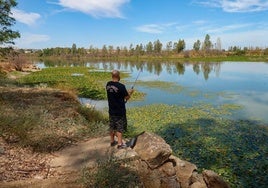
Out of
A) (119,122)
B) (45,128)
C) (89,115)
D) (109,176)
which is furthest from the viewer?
(89,115)

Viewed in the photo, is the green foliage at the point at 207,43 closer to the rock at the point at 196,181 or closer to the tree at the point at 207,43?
the tree at the point at 207,43

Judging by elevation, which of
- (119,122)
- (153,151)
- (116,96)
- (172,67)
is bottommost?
(153,151)

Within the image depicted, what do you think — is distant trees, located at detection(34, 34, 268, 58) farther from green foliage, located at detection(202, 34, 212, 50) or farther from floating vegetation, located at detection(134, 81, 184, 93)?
floating vegetation, located at detection(134, 81, 184, 93)

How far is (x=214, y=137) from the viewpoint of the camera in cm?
1260

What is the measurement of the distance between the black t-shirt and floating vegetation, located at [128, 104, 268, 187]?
13.0 feet

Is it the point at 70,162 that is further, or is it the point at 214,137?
the point at 214,137

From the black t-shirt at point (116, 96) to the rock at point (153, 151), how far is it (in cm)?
108

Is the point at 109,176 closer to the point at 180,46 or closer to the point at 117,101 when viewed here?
the point at 117,101

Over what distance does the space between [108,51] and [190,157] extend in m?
169

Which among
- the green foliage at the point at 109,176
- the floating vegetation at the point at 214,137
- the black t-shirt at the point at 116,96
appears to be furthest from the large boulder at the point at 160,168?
the floating vegetation at the point at 214,137

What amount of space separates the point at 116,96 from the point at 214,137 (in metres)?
6.75

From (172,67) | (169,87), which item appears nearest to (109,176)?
(169,87)

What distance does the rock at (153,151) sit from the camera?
7312 mm

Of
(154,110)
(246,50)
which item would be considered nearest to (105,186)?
(154,110)
